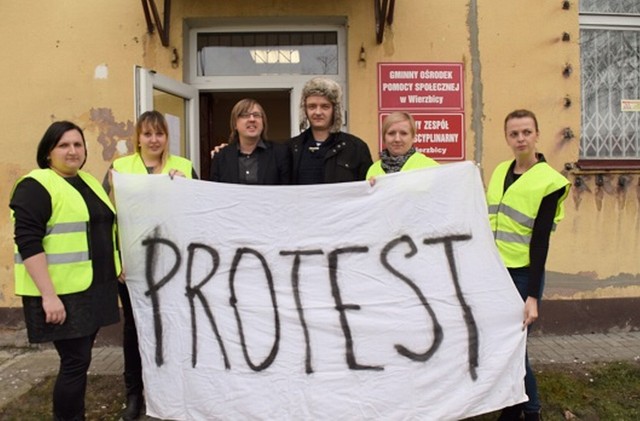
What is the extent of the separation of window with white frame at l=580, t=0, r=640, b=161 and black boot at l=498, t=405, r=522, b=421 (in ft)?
9.92

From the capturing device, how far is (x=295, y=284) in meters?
2.83

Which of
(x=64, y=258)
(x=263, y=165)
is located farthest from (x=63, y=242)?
(x=263, y=165)

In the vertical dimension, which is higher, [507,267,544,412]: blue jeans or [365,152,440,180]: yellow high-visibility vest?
[365,152,440,180]: yellow high-visibility vest

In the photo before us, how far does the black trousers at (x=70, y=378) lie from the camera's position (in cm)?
262

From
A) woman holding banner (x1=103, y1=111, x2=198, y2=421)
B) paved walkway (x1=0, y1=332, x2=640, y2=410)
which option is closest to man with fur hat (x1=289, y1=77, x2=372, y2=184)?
woman holding banner (x1=103, y1=111, x2=198, y2=421)

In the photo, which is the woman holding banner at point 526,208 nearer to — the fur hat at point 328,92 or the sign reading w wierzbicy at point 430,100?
the fur hat at point 328,92

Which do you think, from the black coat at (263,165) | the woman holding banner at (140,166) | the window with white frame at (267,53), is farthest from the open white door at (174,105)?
the black coat at (263,165)

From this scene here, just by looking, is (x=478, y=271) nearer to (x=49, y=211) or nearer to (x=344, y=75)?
(x=49, y=211)

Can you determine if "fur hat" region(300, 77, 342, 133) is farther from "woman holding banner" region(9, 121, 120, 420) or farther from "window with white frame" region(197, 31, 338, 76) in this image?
"window with white frame" region(197, 31, 338, 76)

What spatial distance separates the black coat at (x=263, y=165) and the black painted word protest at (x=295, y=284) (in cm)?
48

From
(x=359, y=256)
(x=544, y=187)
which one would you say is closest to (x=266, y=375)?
(x=359, y=256)

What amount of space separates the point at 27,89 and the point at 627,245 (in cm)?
577

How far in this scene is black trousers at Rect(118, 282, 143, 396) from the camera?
10.3 feet

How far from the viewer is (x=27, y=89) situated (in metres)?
4.75
